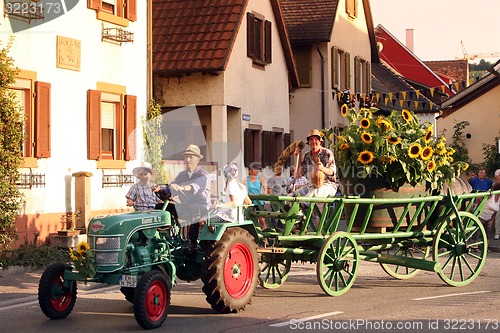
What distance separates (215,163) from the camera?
88.8 ft

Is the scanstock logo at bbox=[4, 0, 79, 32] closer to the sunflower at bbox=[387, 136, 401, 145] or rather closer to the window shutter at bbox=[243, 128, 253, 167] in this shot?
the sunflower at bbox=[387, 136, 401, 145]

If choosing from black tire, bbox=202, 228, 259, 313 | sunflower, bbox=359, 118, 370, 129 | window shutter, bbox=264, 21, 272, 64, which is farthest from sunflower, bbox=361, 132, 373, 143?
window shutter, bbox=264, 21, 272, 64

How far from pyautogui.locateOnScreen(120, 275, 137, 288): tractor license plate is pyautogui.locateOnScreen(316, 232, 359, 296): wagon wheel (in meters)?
2.63

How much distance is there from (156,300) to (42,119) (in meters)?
8.67

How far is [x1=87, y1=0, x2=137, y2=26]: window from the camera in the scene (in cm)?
2020

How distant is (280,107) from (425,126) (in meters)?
17.9

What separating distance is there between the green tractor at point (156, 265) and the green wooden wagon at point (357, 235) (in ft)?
2.57

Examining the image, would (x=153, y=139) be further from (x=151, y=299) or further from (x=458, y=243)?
(x=151, y=299)

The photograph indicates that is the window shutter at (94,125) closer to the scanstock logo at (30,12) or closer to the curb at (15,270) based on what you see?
the scanstock logo at (30,12)

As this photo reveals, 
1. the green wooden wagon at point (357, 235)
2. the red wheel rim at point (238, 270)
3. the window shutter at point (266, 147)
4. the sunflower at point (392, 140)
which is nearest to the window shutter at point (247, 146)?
the window shutter at point (266, 147)

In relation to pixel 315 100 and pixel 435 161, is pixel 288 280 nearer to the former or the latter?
pixel 435 161

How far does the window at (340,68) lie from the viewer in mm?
36922

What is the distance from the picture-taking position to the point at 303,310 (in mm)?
11570

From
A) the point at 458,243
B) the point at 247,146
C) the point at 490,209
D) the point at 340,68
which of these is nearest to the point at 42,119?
the point at 458,243
